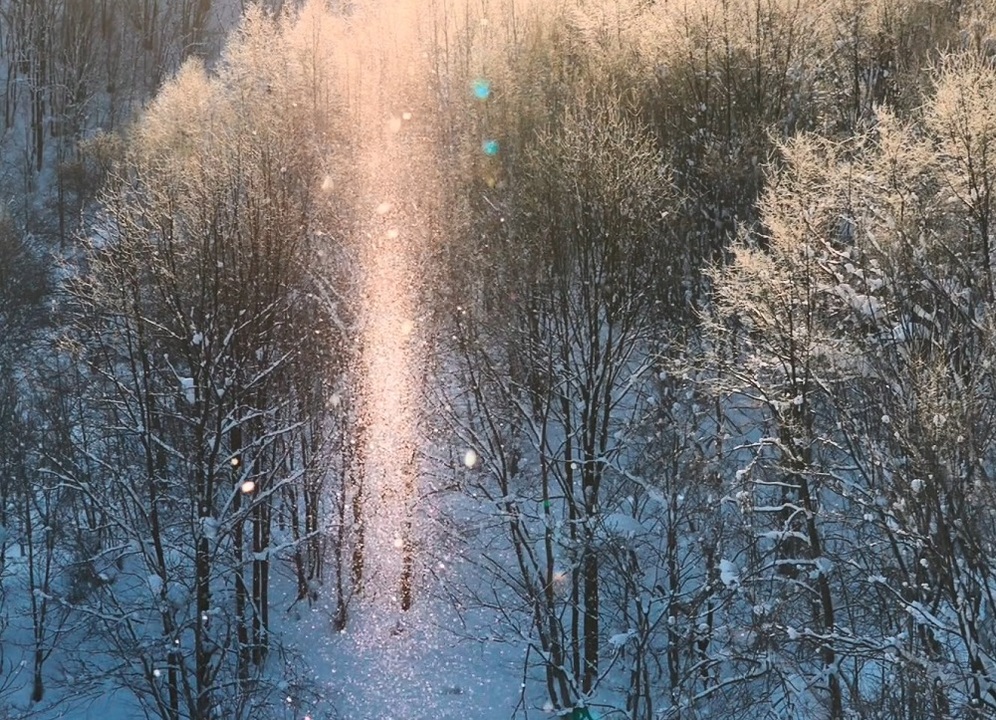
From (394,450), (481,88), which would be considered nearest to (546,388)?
(394,450)

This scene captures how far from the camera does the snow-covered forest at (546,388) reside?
11.0 m

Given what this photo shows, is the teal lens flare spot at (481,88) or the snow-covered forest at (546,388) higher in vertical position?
the teal lens flare spot at (481,88)

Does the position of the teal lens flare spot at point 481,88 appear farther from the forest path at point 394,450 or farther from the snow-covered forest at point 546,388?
the forest path at point 394,450

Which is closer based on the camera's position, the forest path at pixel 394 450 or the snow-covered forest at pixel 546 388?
the snow-covered forest at pixel 546 388

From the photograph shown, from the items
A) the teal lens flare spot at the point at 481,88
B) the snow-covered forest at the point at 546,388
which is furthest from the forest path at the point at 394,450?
the teal lens flare spot at the point at 481,88

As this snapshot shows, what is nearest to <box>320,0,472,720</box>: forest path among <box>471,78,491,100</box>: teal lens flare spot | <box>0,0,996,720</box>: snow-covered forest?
<box>0,0,996,720</box>: snow-covered forest

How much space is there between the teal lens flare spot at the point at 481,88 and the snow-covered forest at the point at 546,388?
12 cm

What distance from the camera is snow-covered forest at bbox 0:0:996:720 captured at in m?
11.0

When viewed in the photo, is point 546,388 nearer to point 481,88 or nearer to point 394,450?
point 394,450

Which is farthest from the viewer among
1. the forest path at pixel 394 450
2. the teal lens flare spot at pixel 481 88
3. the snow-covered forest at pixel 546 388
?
the teal lens flare spot at pixel 481 88

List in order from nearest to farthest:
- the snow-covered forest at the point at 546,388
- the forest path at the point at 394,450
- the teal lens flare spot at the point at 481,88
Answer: the snow-covered forest at the point at 546,388 < the forest path at the point at 394,450 < the teal lens flare spot at the point at 481,88

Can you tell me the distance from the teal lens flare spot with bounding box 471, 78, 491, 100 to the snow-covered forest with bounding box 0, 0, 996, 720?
0.12 meters

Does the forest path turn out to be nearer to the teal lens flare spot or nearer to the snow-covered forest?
the snow-covered forest

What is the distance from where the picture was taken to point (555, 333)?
15.1 m
